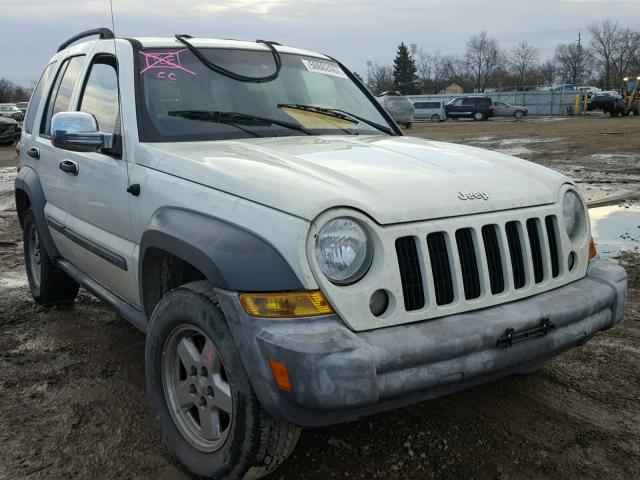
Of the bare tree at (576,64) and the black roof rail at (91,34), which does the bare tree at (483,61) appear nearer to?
the bare tree at (576,64)

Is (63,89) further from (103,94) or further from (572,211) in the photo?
(572,211)

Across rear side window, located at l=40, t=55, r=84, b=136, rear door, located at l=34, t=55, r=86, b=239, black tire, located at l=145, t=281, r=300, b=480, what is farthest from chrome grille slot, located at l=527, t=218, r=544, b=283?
rear side window, located at l=40, t=55, r=84, b=136

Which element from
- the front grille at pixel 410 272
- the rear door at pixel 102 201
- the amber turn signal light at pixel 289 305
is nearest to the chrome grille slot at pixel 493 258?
the front grille at pixel 410 272

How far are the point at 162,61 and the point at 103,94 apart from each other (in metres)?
0.47

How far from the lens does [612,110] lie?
40906 mm

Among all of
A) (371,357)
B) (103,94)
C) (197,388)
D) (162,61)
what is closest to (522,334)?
(371,357)

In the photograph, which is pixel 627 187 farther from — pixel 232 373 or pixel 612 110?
pixel 612 110

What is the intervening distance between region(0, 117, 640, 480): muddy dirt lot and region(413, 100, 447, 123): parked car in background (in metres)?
40.2

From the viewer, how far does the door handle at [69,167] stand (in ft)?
12.0

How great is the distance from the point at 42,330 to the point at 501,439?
3.24 meters

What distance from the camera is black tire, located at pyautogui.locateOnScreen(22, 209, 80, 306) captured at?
184 inches

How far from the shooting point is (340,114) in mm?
3850

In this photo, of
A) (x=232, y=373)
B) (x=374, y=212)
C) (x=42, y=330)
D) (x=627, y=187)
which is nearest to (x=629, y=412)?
(x=374, y=212)

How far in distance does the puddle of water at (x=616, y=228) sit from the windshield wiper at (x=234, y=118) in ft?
11.9
